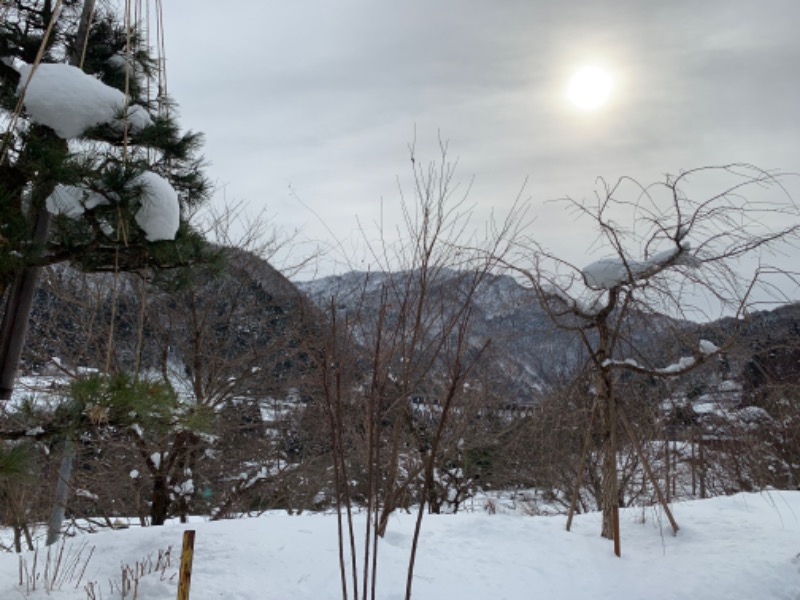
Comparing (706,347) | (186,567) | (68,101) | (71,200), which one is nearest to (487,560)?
(706,347)

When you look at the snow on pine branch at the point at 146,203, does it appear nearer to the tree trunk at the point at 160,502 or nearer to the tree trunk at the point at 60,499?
the tree trunk at the point at 60,499

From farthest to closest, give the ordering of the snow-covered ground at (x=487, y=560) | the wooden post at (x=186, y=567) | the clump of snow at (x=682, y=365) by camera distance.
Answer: the clump of snow at (x=682, y=365)
the snow-covered ground at (x=487, y=560)
the wooden post at (x=186, y=567)

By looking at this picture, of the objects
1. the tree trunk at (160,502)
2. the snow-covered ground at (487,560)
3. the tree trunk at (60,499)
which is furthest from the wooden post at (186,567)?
the tree trunk at (160,502)

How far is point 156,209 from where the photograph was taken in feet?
7.36

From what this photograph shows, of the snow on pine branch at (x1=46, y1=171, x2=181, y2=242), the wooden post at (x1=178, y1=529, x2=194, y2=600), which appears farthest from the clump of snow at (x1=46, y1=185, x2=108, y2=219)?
the wooden post at (x1=178, y1=529, x2=194, y2=600)

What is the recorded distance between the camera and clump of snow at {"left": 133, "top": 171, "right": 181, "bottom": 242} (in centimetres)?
222

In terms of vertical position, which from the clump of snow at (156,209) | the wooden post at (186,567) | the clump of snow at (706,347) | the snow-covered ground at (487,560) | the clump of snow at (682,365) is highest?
Answer: the clump of snow at (156,209)

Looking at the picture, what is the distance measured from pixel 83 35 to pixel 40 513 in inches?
288

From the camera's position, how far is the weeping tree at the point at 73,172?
2.13 m

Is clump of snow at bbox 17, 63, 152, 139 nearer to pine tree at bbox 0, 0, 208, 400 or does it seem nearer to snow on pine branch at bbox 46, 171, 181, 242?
pine tree at bbox 0, 0, 208, 400

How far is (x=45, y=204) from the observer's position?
2289mm

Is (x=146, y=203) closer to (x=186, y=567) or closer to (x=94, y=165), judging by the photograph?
(x=94, y=165)

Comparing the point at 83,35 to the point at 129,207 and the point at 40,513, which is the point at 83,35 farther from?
the point at 40,513

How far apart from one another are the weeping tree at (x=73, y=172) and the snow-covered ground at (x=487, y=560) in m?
1.91
